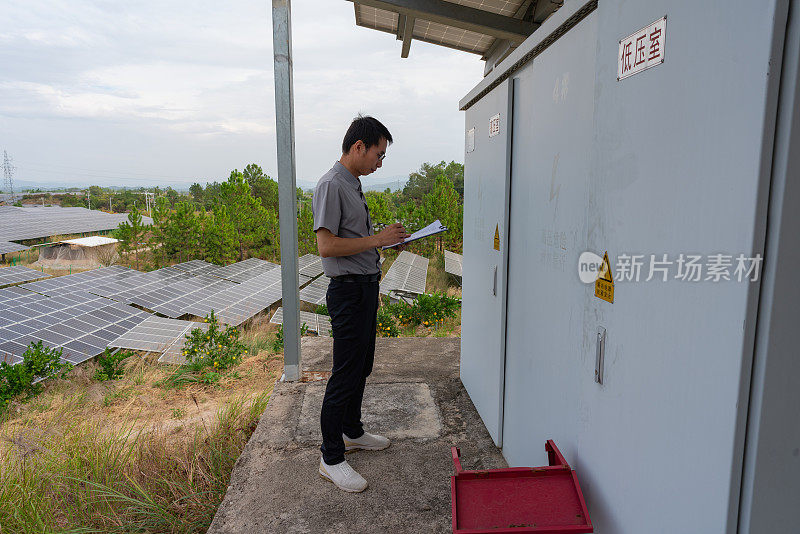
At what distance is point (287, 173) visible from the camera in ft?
13.0

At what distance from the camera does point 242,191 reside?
64.5ft

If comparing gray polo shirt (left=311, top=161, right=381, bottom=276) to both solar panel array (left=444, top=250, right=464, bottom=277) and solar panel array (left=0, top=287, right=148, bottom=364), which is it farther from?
solar panel array (left=444, top=250, right=464, bottom=277)

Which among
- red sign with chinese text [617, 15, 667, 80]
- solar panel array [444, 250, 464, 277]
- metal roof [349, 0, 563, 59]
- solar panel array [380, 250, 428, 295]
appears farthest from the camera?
solar panel array [444, 250, 464, 277]

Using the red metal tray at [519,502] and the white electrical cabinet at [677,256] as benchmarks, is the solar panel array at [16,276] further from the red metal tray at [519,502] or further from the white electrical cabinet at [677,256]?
the white electrical cabinet at [677,256]

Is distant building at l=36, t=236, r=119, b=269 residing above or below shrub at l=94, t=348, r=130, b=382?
below

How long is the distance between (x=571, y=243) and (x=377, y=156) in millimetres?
1171

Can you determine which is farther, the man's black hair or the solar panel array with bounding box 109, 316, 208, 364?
the solar panel array with bounding box 109, 316, 208, 364

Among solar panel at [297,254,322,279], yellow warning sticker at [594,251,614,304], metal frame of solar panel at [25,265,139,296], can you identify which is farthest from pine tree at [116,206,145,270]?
yellow warning sticker at [594,251,614,304]

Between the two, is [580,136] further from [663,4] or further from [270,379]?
[270,379]

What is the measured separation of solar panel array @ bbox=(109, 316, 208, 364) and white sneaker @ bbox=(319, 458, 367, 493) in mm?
5285

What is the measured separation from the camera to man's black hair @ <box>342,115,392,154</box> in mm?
2596

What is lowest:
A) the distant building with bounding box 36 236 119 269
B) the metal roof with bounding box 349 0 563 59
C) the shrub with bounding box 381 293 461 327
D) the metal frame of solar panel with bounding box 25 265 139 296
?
the distant building with bounding box 36 236 119 269

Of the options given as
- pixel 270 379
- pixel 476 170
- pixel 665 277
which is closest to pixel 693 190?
pixel 665 277

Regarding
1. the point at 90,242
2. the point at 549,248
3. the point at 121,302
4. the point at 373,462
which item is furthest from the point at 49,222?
the point at 549,248
